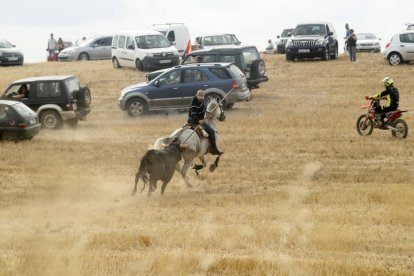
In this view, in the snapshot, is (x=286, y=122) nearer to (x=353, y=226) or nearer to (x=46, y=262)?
(x=353, y=226)

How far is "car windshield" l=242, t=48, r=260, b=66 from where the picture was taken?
32.7 metres

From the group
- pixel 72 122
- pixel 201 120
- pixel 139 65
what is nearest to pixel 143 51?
pixel 139 65

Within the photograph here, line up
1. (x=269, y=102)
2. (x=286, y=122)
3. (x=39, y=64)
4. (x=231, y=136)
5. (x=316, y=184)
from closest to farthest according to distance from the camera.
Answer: (x=316, y=184), (x=231, y=136), (x=286, y=122), (x=269, y=102), (x=39, y=64)

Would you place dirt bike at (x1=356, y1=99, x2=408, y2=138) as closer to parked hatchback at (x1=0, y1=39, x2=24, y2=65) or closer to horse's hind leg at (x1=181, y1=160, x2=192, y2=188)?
horse's hind leg at (x1=181, y1=160, x2=192, y2=188)

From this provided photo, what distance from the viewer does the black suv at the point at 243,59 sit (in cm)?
3231

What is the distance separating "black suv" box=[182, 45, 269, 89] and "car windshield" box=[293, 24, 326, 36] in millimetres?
9836

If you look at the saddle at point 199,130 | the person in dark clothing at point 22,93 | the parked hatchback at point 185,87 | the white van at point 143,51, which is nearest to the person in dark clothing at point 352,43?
the white van at point 143,51

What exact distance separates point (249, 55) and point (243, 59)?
0.59 meters

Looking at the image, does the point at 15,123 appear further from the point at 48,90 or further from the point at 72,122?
the point at 72,122

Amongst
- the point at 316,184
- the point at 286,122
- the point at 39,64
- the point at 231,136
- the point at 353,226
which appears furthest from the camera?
the point at 39,64

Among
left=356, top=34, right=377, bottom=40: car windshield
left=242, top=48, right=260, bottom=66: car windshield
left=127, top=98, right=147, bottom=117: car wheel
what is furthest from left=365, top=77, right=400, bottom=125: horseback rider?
left=356, top=34, right=377, bottom=40: car windshield

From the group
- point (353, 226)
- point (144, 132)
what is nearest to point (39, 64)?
point (144, 132)

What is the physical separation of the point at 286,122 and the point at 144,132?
4.42 meters

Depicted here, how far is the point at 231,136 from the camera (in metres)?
24.9
